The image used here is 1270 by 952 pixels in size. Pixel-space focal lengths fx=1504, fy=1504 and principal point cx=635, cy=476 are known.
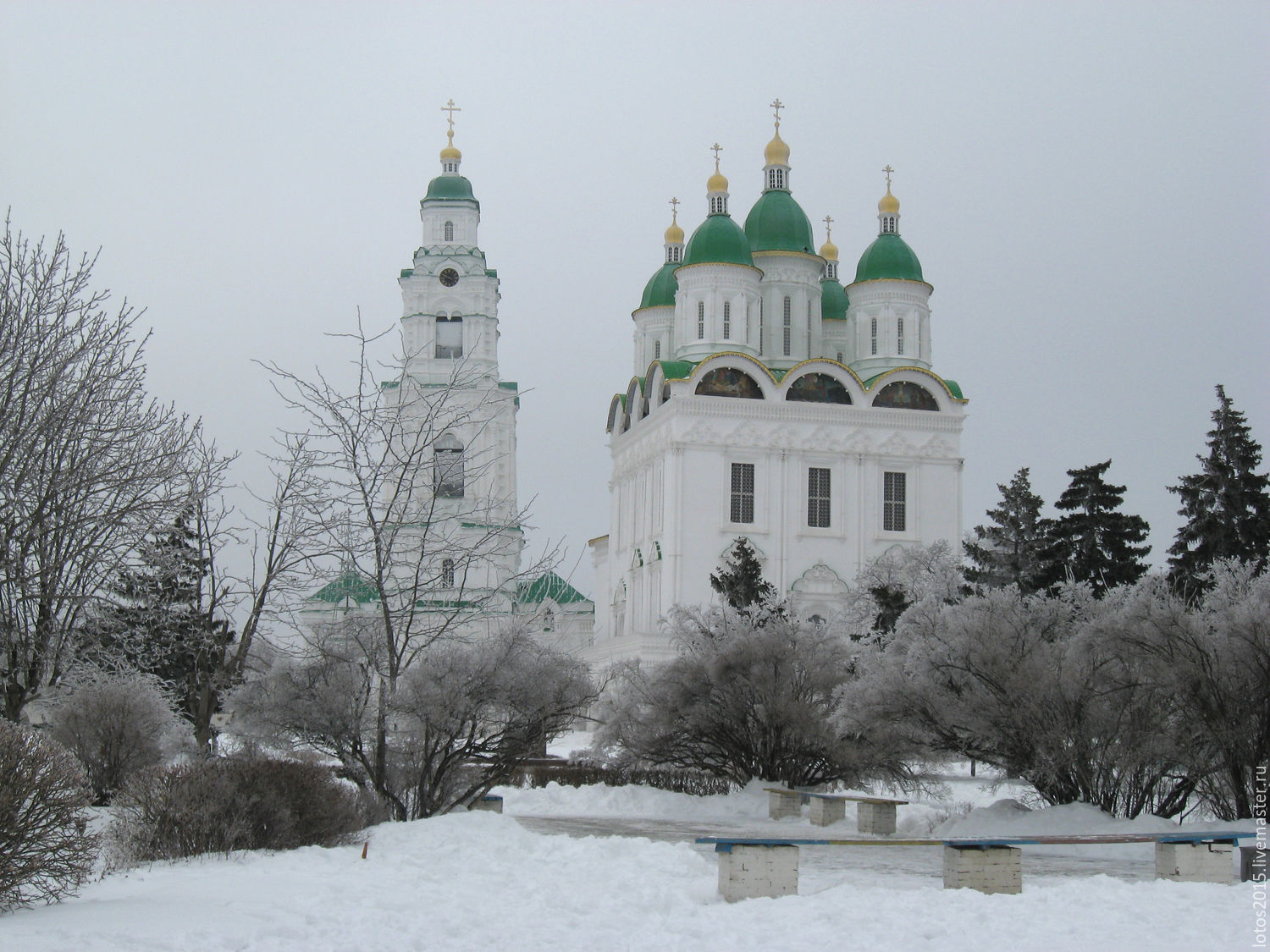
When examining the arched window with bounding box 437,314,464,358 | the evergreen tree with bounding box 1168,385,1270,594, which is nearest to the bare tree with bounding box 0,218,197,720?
the evergreen tree with bounding box 1168,385,1270,594

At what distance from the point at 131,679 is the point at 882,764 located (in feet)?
34.0

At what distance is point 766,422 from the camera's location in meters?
49.3

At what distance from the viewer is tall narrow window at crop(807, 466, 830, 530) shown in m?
49.8

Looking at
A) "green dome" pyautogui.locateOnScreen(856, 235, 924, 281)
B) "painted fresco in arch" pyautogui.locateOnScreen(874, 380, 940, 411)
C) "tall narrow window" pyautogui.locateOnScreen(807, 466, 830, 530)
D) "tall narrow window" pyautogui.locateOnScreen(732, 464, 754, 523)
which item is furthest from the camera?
"green dome" pyautogui.locateOnScreen(856, 235, 924, 281)

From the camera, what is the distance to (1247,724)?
53.1 ft

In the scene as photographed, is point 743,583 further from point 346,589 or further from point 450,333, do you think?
point 346,589

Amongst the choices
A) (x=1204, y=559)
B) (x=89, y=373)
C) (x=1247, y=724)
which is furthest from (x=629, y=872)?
(x=1204, y=559)

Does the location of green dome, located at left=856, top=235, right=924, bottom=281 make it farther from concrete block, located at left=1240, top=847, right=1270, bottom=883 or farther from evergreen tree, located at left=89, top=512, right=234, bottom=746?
concrete block, located at left=1240, top=847, right=1270, bottom=883

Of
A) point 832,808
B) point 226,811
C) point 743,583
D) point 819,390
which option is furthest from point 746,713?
point 819,390

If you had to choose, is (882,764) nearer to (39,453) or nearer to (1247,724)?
(1247,724)

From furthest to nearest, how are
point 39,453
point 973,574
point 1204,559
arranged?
point 973,574 → point 1204,559 → point 39,453

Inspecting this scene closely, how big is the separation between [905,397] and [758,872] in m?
41.5

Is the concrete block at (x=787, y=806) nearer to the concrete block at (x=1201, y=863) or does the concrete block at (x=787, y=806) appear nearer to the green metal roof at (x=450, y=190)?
the concrete block at (x=1201, y=863)

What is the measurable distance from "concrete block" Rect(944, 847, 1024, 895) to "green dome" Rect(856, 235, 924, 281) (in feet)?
141
